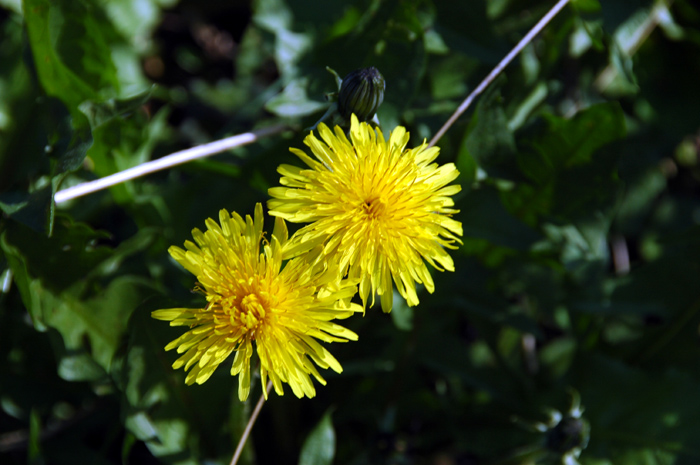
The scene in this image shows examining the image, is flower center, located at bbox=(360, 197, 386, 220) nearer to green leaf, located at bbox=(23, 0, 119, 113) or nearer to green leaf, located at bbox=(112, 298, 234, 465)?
green leaf, located at bbox=(112, 298, 234, 465)

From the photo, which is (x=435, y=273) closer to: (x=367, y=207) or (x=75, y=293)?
(x=367, y=207)

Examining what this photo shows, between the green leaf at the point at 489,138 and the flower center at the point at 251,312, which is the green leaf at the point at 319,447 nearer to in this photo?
the flower center at the point at 251,312

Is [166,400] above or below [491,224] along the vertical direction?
below

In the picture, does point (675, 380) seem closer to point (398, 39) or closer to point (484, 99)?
point (484, 99)

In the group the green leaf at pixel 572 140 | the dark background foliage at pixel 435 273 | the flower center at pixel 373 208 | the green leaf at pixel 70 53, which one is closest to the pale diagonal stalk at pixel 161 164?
the dark background foliage at pixel 435 273

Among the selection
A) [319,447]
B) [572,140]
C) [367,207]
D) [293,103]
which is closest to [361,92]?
[367,207]

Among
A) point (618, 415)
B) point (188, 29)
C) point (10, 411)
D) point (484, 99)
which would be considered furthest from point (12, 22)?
point (618, 415)
